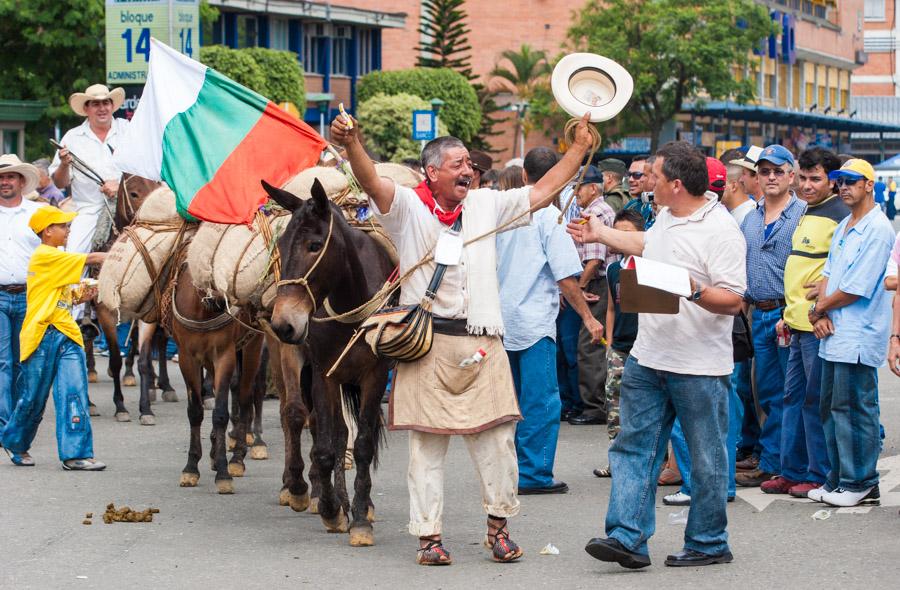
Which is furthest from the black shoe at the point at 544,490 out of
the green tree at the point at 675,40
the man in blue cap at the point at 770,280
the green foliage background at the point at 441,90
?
the green tree at the point at 675,40

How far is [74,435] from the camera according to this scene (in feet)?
37.0

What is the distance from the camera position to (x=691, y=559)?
7.97 metres

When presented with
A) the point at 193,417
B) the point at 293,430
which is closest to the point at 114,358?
the point at 193,417

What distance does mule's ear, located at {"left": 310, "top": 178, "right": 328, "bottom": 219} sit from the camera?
26.9 ft

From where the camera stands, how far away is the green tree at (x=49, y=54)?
3775cm

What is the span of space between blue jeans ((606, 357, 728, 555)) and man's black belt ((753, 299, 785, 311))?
2.41 meters

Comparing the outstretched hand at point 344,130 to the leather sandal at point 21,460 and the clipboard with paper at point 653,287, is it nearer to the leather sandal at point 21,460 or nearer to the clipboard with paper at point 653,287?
the clipboard with paper at point 653,287

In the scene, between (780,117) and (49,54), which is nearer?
(49,54)

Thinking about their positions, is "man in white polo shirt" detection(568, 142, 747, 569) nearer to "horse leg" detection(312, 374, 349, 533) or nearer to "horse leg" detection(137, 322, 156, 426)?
"horse leg" detection(312, 374, 349, 533)

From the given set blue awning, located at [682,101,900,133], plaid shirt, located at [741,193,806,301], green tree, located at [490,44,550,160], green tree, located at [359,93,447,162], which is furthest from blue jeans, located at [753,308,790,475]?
green tree, located at [490,44,550,160]

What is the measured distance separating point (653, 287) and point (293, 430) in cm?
318

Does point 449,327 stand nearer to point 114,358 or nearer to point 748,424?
point 748,424

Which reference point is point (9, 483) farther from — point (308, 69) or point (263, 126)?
point (308, 69)

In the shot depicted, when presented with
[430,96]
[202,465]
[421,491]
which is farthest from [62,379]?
[430,96]
